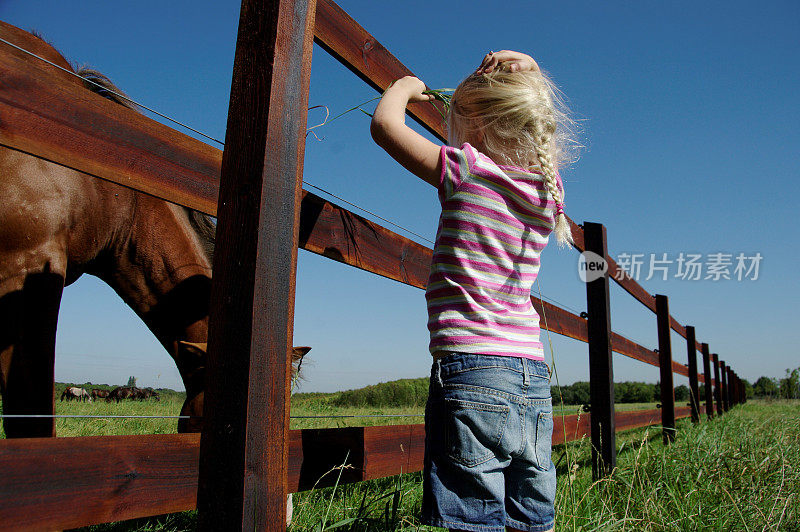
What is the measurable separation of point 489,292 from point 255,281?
1.92 ft

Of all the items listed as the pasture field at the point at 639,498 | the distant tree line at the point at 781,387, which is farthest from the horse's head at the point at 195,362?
the distant tree line at the point at 781,387

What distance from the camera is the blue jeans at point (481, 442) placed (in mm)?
1276

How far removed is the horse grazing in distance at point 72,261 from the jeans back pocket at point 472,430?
136cm

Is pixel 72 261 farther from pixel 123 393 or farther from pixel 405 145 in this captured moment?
pixel 123 393

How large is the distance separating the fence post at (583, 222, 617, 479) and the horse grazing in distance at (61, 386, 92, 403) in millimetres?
6313

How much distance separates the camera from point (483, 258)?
1.42 metres

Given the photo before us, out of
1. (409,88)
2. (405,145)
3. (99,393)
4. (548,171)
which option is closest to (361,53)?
(409,88)

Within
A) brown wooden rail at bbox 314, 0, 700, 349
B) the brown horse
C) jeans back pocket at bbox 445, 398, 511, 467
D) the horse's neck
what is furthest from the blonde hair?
the horse's neck

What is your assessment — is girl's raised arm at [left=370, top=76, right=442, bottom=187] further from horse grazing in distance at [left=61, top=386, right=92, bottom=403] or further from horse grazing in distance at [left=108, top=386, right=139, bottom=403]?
horse grazing in distance at [left=61, top=386, right=92, bottom=403]

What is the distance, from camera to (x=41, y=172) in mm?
2545

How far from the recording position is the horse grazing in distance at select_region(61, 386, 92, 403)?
713 cm

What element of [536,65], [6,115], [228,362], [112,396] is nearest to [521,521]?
[228,362]

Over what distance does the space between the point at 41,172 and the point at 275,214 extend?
1.95 metres

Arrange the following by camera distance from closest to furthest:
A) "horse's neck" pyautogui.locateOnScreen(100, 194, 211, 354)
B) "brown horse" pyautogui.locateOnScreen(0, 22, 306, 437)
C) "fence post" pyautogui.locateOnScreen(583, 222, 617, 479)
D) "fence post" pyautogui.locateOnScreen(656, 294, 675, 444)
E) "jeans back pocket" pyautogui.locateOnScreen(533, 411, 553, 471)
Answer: "jeans back pocket" pyautogui.locateOnScreen(533, 411, 553, 471), "brown horse" pyautogui.locateOnScreen(0, 22, 306, 437), "horse's neck" pyautogui.locateOnScreen(100, 194, 211, 354), "fence post" pyautogui.locateOnScreen(583, 222, 617, 479), "fence post" pyautogui.locateOnScreen(656, 294, 675, 444)
